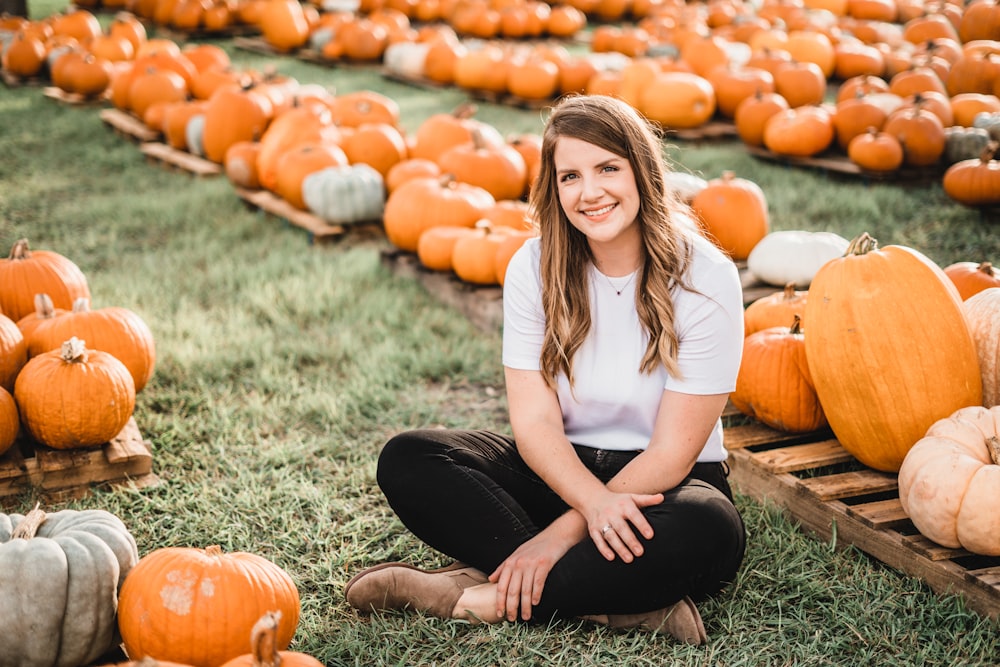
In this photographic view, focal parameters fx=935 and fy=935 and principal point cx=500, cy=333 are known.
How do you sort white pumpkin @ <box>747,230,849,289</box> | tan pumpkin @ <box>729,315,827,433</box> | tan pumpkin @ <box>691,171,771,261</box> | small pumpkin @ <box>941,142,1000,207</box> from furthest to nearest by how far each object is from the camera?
small pumpkin @ <box>941,142,1000,207</box>
tan pumpkin @ <box>691,171,771,261</box>
white pumpkin @ <box>747,230,849,289</box>
tan pumpkin @ <box>729,315,827,433</box>

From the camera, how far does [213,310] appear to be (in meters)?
4.27

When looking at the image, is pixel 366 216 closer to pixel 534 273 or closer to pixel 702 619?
pixel 534 273

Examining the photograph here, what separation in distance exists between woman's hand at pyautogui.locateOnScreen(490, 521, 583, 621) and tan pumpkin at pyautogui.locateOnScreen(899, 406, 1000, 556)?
2.89 feet

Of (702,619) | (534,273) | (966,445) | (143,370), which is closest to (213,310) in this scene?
(143,370)

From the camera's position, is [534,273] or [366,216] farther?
[366,216]

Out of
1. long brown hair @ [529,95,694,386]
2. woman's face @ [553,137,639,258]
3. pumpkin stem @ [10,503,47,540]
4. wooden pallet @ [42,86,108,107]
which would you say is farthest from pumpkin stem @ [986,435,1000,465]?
wooden pallet @ [42,86,108,107]

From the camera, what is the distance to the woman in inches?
85.0

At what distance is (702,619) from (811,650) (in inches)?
10.2

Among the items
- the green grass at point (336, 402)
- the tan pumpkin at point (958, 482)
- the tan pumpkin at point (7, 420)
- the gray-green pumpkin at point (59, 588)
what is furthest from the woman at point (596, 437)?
the tan pumpkin at point (7, 420)

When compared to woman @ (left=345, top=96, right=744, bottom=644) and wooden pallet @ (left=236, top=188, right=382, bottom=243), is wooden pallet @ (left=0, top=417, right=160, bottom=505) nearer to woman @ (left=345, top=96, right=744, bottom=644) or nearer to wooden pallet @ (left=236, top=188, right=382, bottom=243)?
woman @ (left=345, top=96, right=744, bottom=644)

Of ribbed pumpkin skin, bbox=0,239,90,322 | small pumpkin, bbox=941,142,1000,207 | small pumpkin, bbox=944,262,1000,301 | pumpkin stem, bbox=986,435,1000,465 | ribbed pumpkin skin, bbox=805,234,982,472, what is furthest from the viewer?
small pumpkin, bbox=941,142,1000,207

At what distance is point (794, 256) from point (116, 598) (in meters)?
2.89

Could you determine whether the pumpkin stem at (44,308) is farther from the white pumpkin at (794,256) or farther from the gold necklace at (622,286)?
the white pumpkin at (794,256)

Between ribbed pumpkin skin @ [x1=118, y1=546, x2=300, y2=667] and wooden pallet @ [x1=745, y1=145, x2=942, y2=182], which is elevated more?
wooden pallet @ [x1=745, y1=145, x2=942, y2=182]
